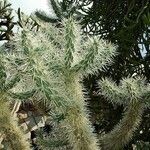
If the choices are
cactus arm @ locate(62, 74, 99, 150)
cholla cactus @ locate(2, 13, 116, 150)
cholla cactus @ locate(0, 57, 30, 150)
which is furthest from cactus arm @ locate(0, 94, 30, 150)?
cactus arm @ locate(62, 74, 99, 150)

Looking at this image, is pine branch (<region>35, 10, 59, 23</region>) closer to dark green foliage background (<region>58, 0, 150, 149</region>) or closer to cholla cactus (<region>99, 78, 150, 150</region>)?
dark green foliage background (<region>58, 0, 150, 149</region>)

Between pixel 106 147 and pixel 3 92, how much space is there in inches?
42.6

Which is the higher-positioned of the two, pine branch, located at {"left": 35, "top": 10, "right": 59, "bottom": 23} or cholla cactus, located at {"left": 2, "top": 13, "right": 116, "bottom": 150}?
pine branch, located at {"left": 35, "top": 10, "right": 59, "bottom": 23}

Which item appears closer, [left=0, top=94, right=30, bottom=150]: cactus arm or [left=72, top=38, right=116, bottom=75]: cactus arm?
[left=72, top=38, right=116, bottom=75]: cactus arm

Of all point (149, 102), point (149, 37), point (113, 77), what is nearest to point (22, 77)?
point (149, 102)

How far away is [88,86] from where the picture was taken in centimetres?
594

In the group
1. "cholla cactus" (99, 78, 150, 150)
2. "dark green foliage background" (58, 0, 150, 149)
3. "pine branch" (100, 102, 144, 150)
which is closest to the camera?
"cholla cactus" (99, 78, 150, 150)

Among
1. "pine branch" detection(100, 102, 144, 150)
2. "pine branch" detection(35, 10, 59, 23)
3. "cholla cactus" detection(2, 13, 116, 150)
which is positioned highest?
"pine branch" detection(35, 10, 59, 23)

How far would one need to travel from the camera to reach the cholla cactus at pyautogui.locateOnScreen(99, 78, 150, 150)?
4109mm

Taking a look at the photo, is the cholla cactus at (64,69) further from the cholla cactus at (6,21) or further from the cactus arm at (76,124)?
the cholla cactus at (6,21)

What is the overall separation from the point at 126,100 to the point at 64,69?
0.64 meters

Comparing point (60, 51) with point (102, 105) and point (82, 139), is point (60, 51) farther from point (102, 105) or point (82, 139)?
point (102, 105)

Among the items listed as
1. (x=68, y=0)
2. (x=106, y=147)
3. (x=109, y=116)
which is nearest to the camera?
(x=106, y=147)

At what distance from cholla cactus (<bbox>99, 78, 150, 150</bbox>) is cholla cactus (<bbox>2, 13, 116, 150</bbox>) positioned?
0.78 feet
